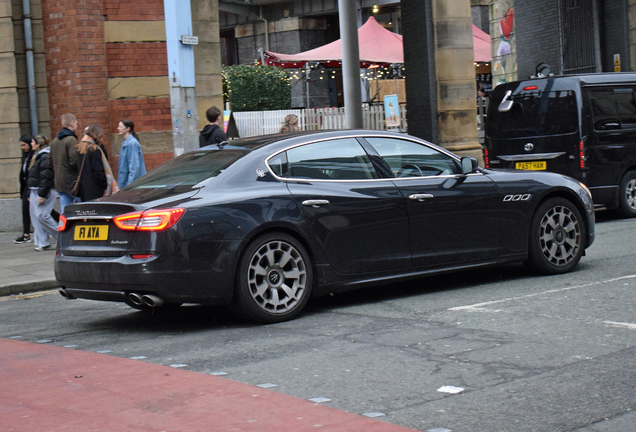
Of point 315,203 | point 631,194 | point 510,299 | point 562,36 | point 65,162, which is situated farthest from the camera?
point 562,36

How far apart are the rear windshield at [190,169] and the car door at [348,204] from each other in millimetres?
388

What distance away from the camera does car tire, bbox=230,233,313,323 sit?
644cm

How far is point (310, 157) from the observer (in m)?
7.09

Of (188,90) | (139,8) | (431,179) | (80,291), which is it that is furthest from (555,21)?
(80,291)

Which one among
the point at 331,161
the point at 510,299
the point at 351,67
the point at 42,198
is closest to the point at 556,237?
the point at 510,299

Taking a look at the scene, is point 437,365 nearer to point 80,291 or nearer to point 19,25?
point 80,291

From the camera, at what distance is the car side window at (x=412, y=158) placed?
7.46 metres

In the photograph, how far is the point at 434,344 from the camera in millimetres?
5676

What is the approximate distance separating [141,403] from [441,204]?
12.0 ft

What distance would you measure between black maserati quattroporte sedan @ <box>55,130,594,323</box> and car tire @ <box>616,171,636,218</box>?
5.25m

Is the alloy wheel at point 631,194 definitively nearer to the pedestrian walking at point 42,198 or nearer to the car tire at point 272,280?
the car tire at point 272,280

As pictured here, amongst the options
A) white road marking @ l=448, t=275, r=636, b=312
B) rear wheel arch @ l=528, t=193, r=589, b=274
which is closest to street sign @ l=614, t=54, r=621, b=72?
rear wheel arch @ l=528, t=193, r=589, b=274

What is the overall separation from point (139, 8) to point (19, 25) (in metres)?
2.08

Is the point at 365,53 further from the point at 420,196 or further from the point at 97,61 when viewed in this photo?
the point at 420,196
